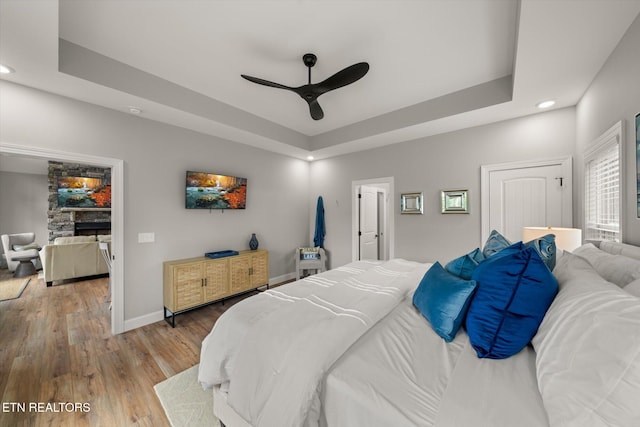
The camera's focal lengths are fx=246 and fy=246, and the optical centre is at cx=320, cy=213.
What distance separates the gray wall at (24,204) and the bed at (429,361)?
8.43 m

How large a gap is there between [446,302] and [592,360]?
638mm

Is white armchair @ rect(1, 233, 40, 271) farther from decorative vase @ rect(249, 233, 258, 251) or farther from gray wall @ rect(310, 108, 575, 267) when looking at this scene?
gray wall @ rect(310, 108, 575, 267)

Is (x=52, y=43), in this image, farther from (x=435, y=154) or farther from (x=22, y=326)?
(x=435, y=154)

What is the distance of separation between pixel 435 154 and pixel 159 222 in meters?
3.99

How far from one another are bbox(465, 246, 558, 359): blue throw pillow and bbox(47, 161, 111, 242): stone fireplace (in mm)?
8149

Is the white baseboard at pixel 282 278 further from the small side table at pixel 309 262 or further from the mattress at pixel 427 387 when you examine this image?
the mattress at pixel 427 387

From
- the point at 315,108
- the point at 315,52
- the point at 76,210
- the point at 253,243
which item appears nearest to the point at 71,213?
the point at 76,210

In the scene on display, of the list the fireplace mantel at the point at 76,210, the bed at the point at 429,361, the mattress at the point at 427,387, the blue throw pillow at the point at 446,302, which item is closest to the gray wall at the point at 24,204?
the fireplace mantel at the point at 76,210

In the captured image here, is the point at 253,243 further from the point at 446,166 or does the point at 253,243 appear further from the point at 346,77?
the point at 446,166

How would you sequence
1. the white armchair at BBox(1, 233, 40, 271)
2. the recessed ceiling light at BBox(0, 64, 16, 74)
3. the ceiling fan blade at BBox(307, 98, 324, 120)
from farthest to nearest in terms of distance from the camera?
the white armchair at BBox(1, 233, 40, 271) < the ceiling fan blade at BBox(307, 98, 324, 120) < the recessed ceiling light at BBox(0, 64, 16, 74)

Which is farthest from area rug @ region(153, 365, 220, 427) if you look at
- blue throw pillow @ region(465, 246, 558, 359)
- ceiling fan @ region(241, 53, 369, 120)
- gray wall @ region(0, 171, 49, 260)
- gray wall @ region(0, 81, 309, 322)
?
gray wall @ region(0, 171, 49, 260)

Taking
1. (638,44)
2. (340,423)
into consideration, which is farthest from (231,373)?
(638,44)

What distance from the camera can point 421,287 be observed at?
64.2 inches

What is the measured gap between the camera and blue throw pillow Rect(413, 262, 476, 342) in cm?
126
